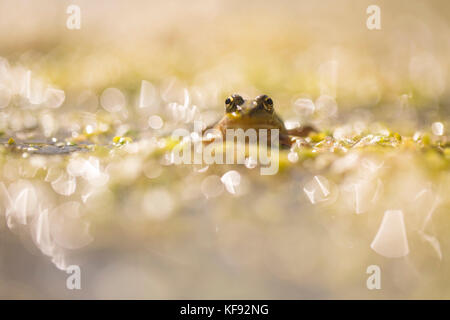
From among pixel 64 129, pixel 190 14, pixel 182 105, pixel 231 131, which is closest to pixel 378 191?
pixel 231 131

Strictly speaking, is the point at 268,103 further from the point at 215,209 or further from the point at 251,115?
the point at 215,209

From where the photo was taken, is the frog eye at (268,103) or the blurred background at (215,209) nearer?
the blurred background at (215,209)

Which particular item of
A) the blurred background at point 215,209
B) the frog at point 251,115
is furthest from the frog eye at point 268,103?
the blurred background at point 215,209

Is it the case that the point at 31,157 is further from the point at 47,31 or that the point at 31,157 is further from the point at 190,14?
the point at 47,31

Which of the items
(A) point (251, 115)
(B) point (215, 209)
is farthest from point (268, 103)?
(B) point (215, 209)

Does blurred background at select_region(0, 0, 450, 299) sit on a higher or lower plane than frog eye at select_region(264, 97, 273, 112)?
lower

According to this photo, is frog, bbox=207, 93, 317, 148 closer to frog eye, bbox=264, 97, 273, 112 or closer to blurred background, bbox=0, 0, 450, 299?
frog eye, bbox=264, 97, 273, 112

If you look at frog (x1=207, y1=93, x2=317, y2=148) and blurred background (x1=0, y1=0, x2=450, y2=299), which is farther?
Result: frog (x1=207, y1=93, x2=317, y2=148)

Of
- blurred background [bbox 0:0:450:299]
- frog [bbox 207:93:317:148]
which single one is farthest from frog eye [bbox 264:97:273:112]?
blurred background [bbox 0:0:450:299]

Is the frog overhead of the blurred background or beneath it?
overhead

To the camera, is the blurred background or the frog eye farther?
the frog eye

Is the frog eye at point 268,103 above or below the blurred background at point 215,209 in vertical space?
above

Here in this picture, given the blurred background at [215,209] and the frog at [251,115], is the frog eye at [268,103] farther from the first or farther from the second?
the blurred background at [215,209]
